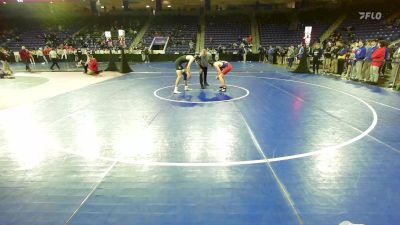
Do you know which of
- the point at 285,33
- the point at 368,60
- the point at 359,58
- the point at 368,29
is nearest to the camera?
the point at 368,60

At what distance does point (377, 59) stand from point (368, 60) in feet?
2.25

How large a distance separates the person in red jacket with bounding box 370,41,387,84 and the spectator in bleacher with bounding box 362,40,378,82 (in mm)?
359

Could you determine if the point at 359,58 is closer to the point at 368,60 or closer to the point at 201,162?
the point at 368,60

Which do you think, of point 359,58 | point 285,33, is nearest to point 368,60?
point 359,58

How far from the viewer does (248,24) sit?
36.8m

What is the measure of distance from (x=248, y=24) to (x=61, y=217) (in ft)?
119

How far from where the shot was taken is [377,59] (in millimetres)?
13109

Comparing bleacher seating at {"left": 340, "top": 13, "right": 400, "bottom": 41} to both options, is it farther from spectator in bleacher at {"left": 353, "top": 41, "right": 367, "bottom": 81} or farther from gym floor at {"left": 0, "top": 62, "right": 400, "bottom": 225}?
gym floor at {"left": 0, "top": 62, "right": 400, "bottom": 225}

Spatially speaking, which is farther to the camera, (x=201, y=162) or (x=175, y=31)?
(x=175, y=31)

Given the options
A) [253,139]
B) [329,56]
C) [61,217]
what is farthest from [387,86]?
[61,217]

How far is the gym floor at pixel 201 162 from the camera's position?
156 inches

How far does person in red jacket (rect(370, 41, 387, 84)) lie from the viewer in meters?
12.9

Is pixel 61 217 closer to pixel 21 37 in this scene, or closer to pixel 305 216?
pixel 305 216

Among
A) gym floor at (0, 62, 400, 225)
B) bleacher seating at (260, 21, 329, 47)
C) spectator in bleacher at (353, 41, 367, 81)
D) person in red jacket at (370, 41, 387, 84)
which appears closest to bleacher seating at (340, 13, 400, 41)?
bleacher seating at (260, 21, 329, 47)
